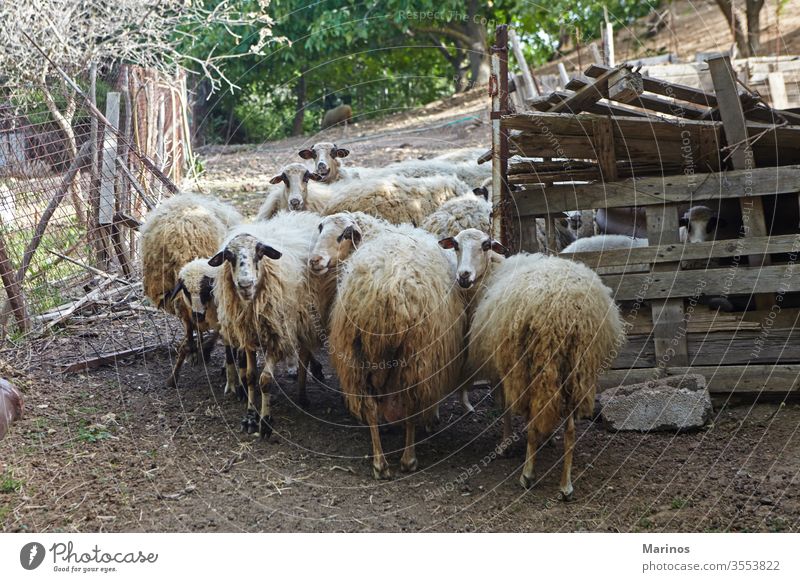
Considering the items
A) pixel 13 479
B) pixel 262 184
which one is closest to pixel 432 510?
pixel 13 479

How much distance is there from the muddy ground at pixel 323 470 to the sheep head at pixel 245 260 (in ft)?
3.52

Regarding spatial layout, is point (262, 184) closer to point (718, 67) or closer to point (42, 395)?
point (42, 395)

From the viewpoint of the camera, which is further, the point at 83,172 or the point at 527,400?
the point at 83,172

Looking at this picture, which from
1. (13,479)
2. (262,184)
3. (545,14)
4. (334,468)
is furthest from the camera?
(545,14)

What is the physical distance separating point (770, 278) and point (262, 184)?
7.26m

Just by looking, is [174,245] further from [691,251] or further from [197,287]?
[691,251]

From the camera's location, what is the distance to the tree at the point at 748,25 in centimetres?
1363

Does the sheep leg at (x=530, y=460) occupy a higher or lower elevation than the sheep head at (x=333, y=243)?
lower

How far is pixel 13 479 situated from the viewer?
522 cm

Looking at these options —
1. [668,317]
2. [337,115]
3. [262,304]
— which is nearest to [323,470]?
[262,304]

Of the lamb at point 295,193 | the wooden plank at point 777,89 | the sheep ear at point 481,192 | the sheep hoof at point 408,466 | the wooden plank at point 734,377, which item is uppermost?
the wooden plank at point 777,89
